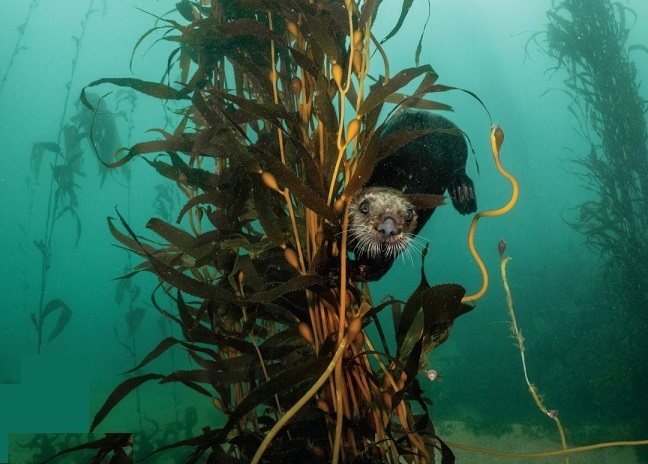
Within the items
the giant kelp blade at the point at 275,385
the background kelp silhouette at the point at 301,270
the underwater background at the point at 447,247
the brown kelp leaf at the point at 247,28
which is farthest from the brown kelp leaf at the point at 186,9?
the giant kelp blade at the point at 275,385

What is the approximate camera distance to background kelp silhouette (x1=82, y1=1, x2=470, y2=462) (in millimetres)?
1395

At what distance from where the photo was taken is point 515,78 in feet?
188

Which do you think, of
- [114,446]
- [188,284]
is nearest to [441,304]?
[188,284]

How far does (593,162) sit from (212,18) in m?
7.41

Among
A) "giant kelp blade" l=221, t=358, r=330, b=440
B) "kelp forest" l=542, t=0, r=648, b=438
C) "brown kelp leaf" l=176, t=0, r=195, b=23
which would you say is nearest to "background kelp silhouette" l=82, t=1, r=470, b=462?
"giant kelp blade" l=221, t=358, r=330, b=440

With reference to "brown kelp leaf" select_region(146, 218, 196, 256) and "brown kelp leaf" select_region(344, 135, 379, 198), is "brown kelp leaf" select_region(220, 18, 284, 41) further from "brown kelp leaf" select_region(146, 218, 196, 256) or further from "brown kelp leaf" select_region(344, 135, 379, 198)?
"brown kelp leaf" select_region(146, 218, 196, 256)

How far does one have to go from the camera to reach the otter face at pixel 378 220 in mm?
2184

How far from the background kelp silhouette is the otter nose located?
0.34 meters

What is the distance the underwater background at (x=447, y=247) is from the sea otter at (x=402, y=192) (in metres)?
0.22

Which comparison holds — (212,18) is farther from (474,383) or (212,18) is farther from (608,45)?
(474,383)

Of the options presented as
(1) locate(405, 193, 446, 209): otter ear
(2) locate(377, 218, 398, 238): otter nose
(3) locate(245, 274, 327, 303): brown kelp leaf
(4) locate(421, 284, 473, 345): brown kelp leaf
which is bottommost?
(4) locate(421, 284, 473, 345): brown kelp leaf

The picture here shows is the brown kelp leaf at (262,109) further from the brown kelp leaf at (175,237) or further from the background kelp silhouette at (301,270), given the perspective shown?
the brown kelp leaf at (175,237)

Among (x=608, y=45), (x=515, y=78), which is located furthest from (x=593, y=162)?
(x=515, y=78)

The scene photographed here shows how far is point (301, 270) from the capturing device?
5.22ft
